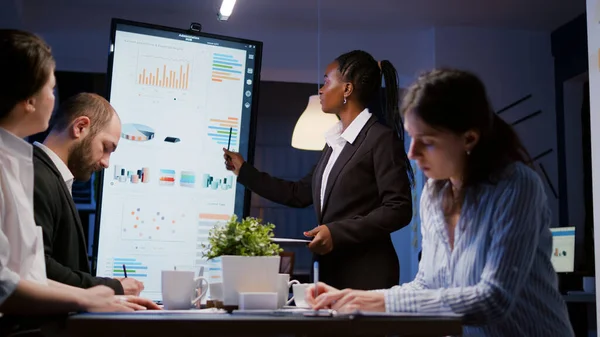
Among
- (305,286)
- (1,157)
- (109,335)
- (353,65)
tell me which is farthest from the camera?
(353,65)

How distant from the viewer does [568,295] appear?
5.12 m

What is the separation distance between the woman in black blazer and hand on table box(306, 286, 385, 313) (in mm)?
1065

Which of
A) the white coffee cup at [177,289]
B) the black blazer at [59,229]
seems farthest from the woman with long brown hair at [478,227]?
the black blazer at [59,229]

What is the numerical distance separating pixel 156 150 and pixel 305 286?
5.30ft

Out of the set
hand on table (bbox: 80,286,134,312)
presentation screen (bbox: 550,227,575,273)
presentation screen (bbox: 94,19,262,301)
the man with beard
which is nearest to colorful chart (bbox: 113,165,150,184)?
presentation screen (bbox: 94,19,262,301)

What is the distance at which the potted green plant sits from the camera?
63.0 inches

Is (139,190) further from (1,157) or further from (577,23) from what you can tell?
(577,23)

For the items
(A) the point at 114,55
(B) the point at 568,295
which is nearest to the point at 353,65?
(A) the point at 114,55

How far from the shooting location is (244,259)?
160 centimetres

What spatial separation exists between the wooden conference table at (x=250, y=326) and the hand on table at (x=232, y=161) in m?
2.02

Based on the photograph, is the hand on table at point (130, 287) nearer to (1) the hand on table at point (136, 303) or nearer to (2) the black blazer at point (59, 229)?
(2) the black blazer at point (59, 229)

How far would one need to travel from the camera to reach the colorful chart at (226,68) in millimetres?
3408

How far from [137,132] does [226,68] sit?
0.50 meters

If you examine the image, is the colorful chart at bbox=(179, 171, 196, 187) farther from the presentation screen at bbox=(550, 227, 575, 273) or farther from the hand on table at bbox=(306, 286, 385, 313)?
the presentation screen at bbox=(550, 227, 575, 273)
